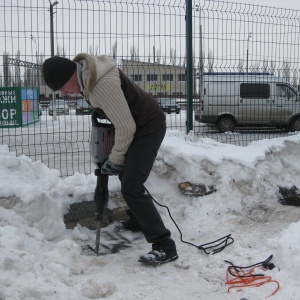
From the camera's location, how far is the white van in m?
7.01

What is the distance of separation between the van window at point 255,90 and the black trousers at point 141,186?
4517 mm

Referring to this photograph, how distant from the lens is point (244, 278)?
3090mm

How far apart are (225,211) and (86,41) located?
8.30 ft

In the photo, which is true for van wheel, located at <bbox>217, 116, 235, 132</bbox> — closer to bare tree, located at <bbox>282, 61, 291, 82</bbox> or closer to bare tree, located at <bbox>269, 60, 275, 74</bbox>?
bare tree, located at <bbox>282, 61, 291, 82</bbox>

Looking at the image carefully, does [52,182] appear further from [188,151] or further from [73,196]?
[188,151]

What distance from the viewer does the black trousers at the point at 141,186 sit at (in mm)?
3402

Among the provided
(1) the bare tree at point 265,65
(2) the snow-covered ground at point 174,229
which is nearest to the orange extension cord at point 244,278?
(2) the snow-covered ground at point 174,229

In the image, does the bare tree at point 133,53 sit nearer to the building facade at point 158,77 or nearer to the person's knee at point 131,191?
the building facade at point 158,77

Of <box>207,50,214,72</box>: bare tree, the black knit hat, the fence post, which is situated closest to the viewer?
the black knit hat

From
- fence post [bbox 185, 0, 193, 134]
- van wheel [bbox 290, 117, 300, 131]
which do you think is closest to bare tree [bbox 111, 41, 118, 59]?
fence post [bbox 185, 0, 193, 134]

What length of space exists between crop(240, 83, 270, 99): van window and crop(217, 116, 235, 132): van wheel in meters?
0.87

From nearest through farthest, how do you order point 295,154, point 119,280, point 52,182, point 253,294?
1. point 253,294
2. point 119,280
3. point 52,182
4. point 295,154

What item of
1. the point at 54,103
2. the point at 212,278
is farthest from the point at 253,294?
the point at 54,103

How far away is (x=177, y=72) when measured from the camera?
5.59 metres
